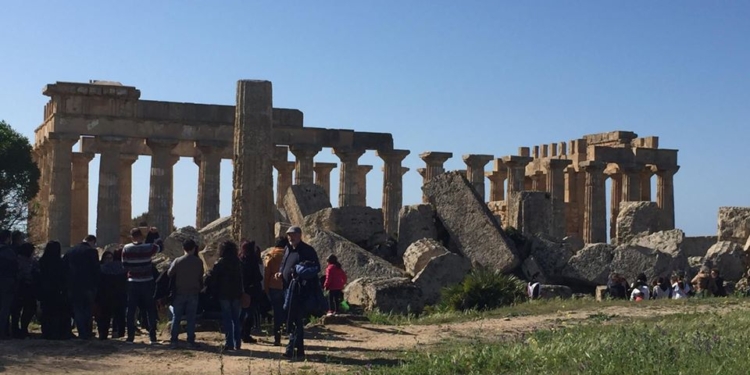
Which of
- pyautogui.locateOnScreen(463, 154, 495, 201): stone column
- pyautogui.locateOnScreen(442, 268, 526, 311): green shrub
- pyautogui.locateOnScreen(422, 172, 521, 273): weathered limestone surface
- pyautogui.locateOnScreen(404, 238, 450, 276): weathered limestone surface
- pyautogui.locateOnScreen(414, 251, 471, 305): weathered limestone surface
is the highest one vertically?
pyautogui.locateOnScreen(463, 154, 495, 201): stone column

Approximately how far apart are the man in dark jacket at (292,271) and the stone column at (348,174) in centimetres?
3027

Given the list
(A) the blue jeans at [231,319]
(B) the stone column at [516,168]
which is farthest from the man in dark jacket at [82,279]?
(B) the stone column at [516,168]

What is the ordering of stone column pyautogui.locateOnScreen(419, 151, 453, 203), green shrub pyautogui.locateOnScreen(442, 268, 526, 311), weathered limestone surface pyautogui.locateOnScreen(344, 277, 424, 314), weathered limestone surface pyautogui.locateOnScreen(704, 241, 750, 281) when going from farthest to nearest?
stone column pyautogui.locateOnScreen(419, 151, 453, 203), weathered limestone surface pyautogui.locateOnScreen(704, 241, 750, 281), green shrub pyautogui.locateOnScreen(442, 268, 526, 311), weathered limestone surface pyautogui.locateOnScreen(344, 277, 424, 314)

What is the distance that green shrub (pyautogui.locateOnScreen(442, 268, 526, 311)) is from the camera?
24.0 metres

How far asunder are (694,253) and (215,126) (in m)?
17.1

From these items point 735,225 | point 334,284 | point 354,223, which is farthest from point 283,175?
point 334,284

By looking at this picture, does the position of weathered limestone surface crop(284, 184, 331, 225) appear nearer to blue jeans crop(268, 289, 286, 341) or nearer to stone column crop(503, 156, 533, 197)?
blue jeans crop(268, 289, 286, 341)

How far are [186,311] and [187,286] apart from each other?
0.39 m

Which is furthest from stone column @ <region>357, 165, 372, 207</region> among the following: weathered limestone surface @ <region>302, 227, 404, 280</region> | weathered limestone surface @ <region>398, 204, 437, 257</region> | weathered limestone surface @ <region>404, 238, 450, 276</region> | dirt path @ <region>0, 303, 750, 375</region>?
dirt path @ <region>0, 303, 750, 375</region>

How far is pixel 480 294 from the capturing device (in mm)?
24250

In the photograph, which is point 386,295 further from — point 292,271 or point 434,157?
point 434,157

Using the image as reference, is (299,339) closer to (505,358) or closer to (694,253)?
(505,358)

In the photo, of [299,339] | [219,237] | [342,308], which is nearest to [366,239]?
[219,237]

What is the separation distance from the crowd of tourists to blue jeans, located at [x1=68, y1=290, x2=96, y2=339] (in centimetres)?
1
